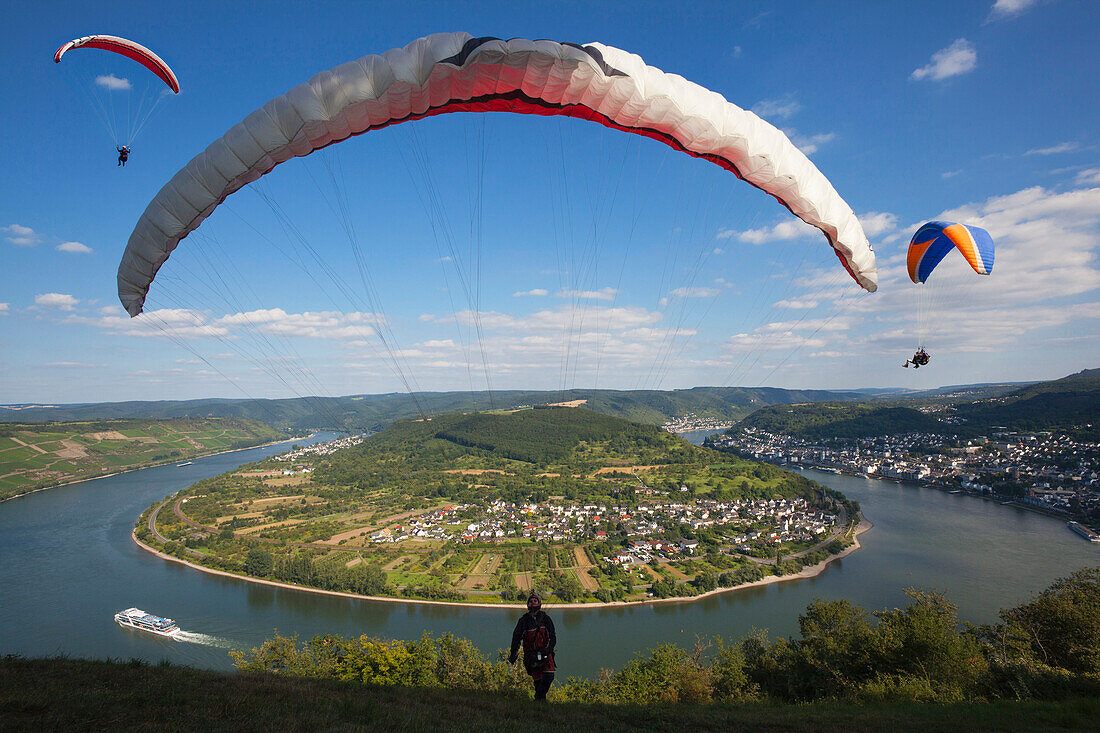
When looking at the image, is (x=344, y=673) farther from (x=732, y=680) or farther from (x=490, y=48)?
(x=490, y=48)

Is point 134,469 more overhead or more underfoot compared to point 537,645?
more underfoot

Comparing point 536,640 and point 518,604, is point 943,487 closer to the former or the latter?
point 518,604

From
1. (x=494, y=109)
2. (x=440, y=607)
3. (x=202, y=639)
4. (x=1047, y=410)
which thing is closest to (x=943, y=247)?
(x=494, y=109)

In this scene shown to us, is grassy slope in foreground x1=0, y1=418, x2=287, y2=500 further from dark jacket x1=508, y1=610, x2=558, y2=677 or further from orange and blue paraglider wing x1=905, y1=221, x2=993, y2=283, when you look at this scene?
orange and blue paraglider wing x1=905, y1=221, x2=993, y2=283

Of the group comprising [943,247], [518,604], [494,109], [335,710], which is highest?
[494,109]

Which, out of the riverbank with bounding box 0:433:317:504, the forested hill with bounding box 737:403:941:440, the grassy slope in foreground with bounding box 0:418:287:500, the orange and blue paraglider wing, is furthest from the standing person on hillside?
the forested hill with bounding box 737:403:941:440

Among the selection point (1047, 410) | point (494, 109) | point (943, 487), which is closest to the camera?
point (494, 109)

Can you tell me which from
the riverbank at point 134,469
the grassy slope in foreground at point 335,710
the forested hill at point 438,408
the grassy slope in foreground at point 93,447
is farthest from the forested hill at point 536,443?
the grassy slope in foreground at point 335,710

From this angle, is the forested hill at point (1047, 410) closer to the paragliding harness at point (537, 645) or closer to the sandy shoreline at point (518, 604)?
the sandy shoreline at point (518, 604)
